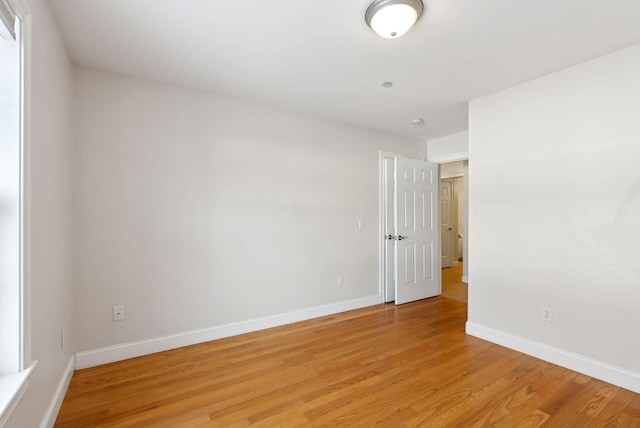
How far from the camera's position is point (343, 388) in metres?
2.07

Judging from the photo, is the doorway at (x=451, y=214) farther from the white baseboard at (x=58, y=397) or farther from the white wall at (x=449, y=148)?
the white baseboard at (x=58, y=397)

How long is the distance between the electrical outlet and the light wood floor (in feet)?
1.17

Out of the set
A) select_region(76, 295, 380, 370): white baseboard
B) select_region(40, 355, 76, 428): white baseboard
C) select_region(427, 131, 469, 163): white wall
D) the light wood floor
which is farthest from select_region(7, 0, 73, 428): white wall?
select_region(427, 131, 469, 163): white wall

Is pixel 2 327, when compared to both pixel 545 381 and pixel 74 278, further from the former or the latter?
pixel 545 381

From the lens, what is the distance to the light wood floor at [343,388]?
5.79ft

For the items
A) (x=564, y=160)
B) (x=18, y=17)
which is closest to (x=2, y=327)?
(x=18, y=17)

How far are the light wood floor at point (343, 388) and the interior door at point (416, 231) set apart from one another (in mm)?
1224

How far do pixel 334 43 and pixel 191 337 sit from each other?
277cm

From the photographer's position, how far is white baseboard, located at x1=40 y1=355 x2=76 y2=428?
161 centimetres

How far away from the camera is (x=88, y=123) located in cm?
237

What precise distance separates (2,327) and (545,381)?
3230 millimetres

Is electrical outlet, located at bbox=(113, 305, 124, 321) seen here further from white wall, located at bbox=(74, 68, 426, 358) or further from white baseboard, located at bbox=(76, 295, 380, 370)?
white baseboard, located at bbox=(76, 295, 380, 370)

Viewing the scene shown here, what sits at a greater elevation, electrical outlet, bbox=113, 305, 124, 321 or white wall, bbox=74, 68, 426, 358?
white wall, bbox=74, 68, 426, 358

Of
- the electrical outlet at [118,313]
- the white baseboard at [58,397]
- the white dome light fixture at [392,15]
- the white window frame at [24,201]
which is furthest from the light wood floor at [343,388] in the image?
the white dome light fixture at [392,15]
